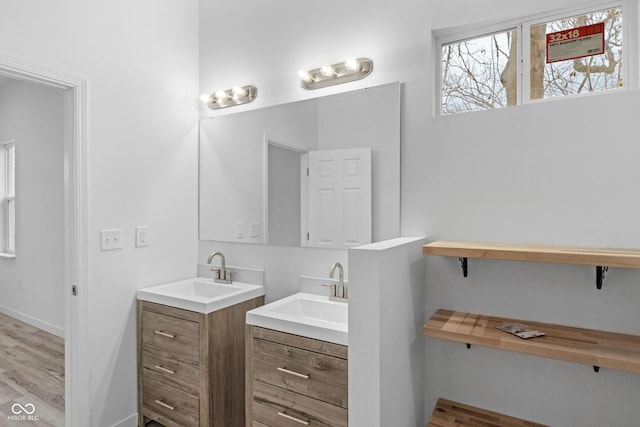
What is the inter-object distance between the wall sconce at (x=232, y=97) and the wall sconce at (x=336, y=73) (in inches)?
16.3

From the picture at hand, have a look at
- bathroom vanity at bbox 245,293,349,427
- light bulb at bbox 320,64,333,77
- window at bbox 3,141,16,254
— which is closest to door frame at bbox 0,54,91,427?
bathroom vanity at bbox 245,293,349,427

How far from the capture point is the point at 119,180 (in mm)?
2238

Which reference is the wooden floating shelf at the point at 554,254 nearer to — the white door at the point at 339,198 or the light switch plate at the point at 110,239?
the white door at the point at 339,198

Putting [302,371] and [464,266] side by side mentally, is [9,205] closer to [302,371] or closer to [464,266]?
[302,371]

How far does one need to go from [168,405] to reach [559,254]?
2139 mm

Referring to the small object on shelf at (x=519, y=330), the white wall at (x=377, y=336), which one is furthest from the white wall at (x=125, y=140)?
the small object on shelf at (x=519, y=330)

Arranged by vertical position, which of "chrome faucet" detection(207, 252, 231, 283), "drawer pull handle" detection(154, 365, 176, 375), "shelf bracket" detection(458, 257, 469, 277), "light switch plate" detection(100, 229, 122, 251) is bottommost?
"drawer pull handle" detection(154, 365, 176, 375)

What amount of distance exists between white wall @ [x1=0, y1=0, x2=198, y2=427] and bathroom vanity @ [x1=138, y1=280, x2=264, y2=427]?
0.47ft

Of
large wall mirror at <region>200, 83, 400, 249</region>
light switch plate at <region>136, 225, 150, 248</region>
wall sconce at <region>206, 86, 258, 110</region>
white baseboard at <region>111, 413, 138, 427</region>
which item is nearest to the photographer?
large wall mirror at <region>200, 83, 400, 249</region>

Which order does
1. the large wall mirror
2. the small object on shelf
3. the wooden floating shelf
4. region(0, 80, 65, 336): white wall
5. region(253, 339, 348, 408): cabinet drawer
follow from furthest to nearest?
1. region(0, 80, 65, 336): white wall
2. the large wall mirror
3. region(253, 339, 348, 408): cabinet drawer
4. the small object on shelf
5. the wooden floating shelf

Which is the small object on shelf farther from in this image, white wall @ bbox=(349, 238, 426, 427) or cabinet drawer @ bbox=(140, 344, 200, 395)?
cabinet drawer @ bbox=(140, 344, 200, 395)

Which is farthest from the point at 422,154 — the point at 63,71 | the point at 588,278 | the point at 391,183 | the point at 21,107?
the point at 21,107

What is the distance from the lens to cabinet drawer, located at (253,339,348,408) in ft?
5.05

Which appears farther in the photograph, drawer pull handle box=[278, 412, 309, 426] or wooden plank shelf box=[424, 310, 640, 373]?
drawer pull handle box=[278, 412, 309, 426]
